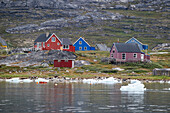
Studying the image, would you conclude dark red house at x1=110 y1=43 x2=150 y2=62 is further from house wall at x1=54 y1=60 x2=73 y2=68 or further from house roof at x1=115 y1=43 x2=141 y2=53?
house wall at x1=54 y1=60 x2=73 y2=68

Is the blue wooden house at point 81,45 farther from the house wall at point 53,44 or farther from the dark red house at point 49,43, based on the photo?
the house wall at point 53,44

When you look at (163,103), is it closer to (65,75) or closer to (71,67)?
(65,75)

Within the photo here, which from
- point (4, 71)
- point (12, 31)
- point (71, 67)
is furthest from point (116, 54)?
point (12, 31)

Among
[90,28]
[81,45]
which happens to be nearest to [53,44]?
[81,45]

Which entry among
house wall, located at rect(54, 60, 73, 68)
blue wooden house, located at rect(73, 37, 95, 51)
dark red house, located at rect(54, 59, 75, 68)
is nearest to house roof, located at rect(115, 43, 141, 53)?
dark red house, located at rect(54, 59, 75, 68)

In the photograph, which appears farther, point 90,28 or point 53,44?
point 90,28

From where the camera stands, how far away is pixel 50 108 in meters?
30.7

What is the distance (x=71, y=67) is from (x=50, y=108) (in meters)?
55.0

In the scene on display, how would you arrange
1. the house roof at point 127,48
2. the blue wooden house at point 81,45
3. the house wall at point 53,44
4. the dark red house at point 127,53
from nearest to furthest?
the dark red house at point 127,53, the house roof at point 127,48, the house wall at point 53,44, the blue wooden house at point 81,45

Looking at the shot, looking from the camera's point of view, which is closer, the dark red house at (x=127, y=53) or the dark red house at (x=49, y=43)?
the dark red house at (x=127, y=53)

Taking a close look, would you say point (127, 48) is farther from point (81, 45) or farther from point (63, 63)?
point (81, 45)

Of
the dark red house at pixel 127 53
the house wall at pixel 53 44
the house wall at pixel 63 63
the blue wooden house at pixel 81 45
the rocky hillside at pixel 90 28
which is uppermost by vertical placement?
the rocky hillside at pixel 90 28

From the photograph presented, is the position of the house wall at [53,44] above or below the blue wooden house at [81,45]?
below

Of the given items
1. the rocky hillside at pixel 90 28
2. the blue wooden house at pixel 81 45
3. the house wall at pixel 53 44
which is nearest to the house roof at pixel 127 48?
the house wall at pixel 53 44
